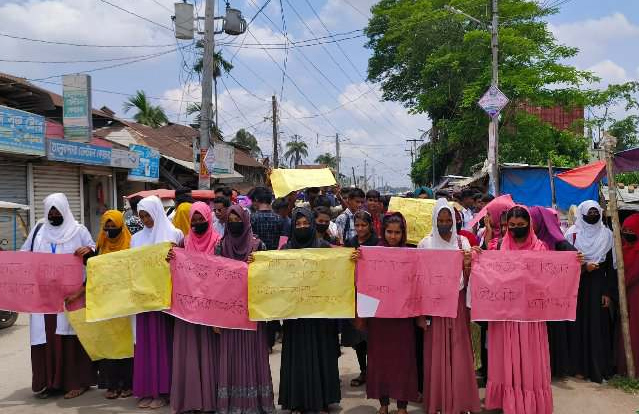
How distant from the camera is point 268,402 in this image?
413cm

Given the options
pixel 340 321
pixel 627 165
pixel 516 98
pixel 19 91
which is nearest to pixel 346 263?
pixel 340 321

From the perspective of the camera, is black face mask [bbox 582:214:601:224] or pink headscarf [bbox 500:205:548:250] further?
black face mask [bbox 582:214:601:224]

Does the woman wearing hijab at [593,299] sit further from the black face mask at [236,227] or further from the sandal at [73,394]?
the sandal at [73,394]

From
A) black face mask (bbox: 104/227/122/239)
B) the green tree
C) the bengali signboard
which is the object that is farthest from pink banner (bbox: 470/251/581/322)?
the green tree

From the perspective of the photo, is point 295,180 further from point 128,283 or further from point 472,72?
point 472,72

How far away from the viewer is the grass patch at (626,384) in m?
4.68

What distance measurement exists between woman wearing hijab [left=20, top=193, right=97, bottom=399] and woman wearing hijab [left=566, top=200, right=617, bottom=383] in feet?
14.6

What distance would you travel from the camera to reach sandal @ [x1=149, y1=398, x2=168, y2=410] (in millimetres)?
4398

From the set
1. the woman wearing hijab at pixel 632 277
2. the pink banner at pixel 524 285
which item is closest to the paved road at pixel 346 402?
the woman wearing hijab at pixel 632 277

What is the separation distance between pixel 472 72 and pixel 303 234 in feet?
70.1

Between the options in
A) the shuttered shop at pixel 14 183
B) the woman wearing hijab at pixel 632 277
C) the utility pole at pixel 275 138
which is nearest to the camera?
the woman wearing hijab at pixel 632 277

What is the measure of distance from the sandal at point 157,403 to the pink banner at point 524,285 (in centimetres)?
259

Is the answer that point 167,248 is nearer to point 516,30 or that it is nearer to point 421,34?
point 516,30

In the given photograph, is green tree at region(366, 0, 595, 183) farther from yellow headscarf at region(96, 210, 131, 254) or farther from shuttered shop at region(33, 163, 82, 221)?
yellow headscarf at region(96, 210, 131, 254)
